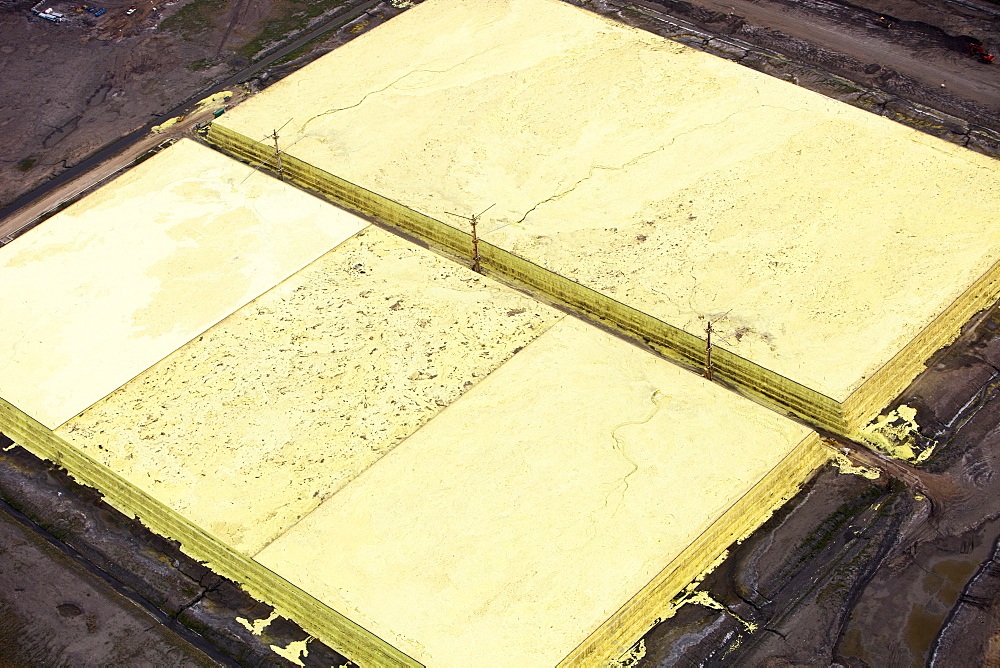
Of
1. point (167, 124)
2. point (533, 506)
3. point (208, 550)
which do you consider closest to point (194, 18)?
point (167, 124)

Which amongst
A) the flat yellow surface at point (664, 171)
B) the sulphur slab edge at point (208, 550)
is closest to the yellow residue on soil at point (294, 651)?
the sulphur slab edge at point (208, 550)

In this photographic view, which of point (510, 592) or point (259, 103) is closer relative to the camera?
point (510, 592)

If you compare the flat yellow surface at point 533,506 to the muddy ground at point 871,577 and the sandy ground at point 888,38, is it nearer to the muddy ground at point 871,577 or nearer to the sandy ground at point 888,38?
the muddy ground at point 871,577

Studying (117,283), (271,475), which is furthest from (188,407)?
(117,283)

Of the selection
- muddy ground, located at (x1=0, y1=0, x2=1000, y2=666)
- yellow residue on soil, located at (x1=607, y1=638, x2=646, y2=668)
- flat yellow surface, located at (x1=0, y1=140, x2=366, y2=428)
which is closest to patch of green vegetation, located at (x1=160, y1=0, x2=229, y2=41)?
flat yellow surface, located at (x1=0, y1=140, x2=366, y2=428)

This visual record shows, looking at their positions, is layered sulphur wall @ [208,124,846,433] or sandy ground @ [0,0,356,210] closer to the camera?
layered sulphur wall @ [208,124,846,433]

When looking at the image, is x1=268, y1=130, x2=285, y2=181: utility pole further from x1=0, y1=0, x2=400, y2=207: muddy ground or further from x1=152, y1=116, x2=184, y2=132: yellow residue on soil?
x1=0, y1=0, x2=400, y2=207: muddy ground

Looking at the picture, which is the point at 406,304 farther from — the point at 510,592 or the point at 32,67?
the point at 32,67
